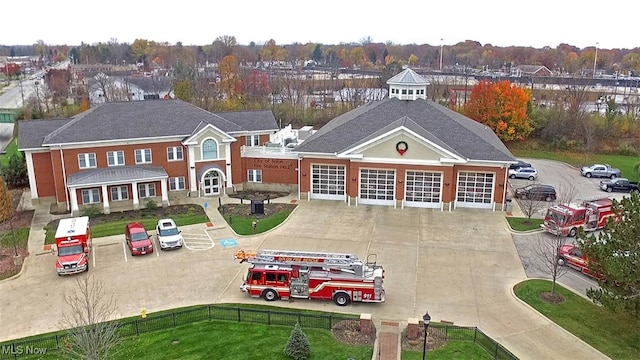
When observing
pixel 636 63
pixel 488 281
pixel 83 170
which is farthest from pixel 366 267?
pixel 636 63

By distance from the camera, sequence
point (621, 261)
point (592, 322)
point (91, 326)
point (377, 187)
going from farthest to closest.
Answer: point (377, 187) → point (592, 322) → point (621, 261) → point (91, 326)

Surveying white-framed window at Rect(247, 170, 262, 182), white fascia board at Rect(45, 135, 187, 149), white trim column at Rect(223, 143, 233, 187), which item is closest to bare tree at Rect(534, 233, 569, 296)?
white-framed window at Rect(247, 170, 262, 182)

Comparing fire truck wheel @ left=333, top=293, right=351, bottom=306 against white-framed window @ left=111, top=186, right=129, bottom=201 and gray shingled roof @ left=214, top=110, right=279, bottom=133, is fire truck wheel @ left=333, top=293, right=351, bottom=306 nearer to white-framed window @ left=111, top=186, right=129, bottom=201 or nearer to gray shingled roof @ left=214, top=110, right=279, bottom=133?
white-framed window @ left=111, top=186, right=129, bottom=201

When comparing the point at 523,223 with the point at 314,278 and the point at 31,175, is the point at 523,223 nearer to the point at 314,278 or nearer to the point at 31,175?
the point at 314,278

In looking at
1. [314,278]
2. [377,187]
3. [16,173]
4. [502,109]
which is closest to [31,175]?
[16,173]

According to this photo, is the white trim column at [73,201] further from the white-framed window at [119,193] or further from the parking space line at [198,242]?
the parking space line at [198,242]

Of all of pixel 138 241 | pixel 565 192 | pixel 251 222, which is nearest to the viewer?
pixel 138 241

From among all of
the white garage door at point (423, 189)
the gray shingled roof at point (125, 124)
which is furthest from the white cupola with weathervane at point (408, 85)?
the gray shingled roof at point (125, 124)

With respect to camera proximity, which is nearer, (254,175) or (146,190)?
(146,190)
